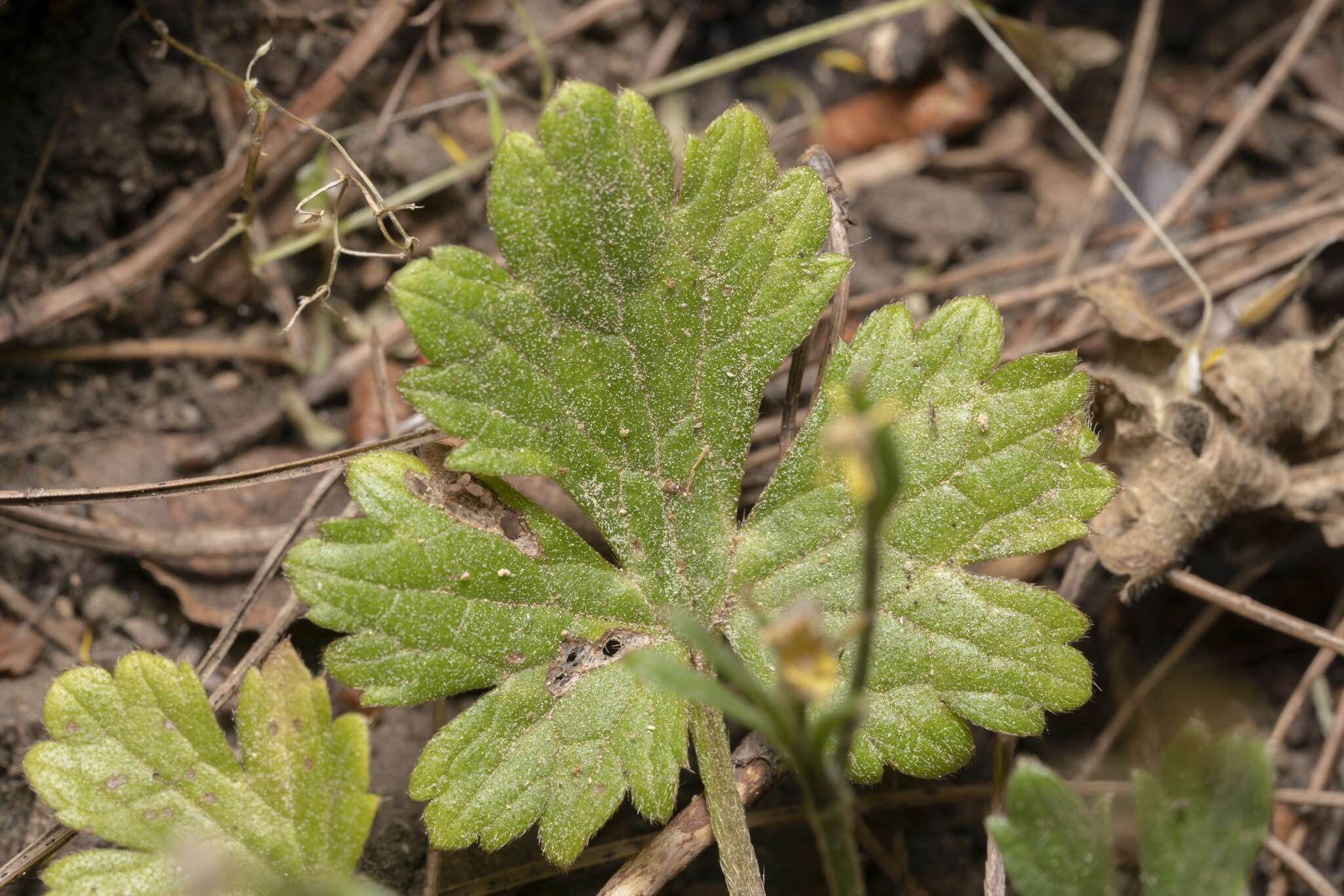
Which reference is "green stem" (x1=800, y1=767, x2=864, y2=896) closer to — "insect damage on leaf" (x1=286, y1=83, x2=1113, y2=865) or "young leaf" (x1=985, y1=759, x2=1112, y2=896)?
"young leaf" (x1=985, y1=759, x2=1112, y2=896)

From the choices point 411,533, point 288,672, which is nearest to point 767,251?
point 411,533

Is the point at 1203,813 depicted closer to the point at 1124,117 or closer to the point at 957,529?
the point at 957,529

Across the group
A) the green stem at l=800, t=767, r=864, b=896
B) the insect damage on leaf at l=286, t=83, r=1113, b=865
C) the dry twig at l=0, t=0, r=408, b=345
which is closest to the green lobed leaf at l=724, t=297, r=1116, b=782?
the insect damage on leaf at l=286, t=83, r=1113, b=865

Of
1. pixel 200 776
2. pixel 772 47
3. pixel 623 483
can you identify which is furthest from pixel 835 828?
pixel 772 47

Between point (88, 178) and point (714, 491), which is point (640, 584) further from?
point (88, 178)

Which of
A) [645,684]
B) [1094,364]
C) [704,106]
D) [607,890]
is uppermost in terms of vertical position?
[704,106]

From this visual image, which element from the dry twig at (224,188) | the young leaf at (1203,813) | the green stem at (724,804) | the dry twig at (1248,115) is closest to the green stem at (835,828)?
the green stem at (724,804)
